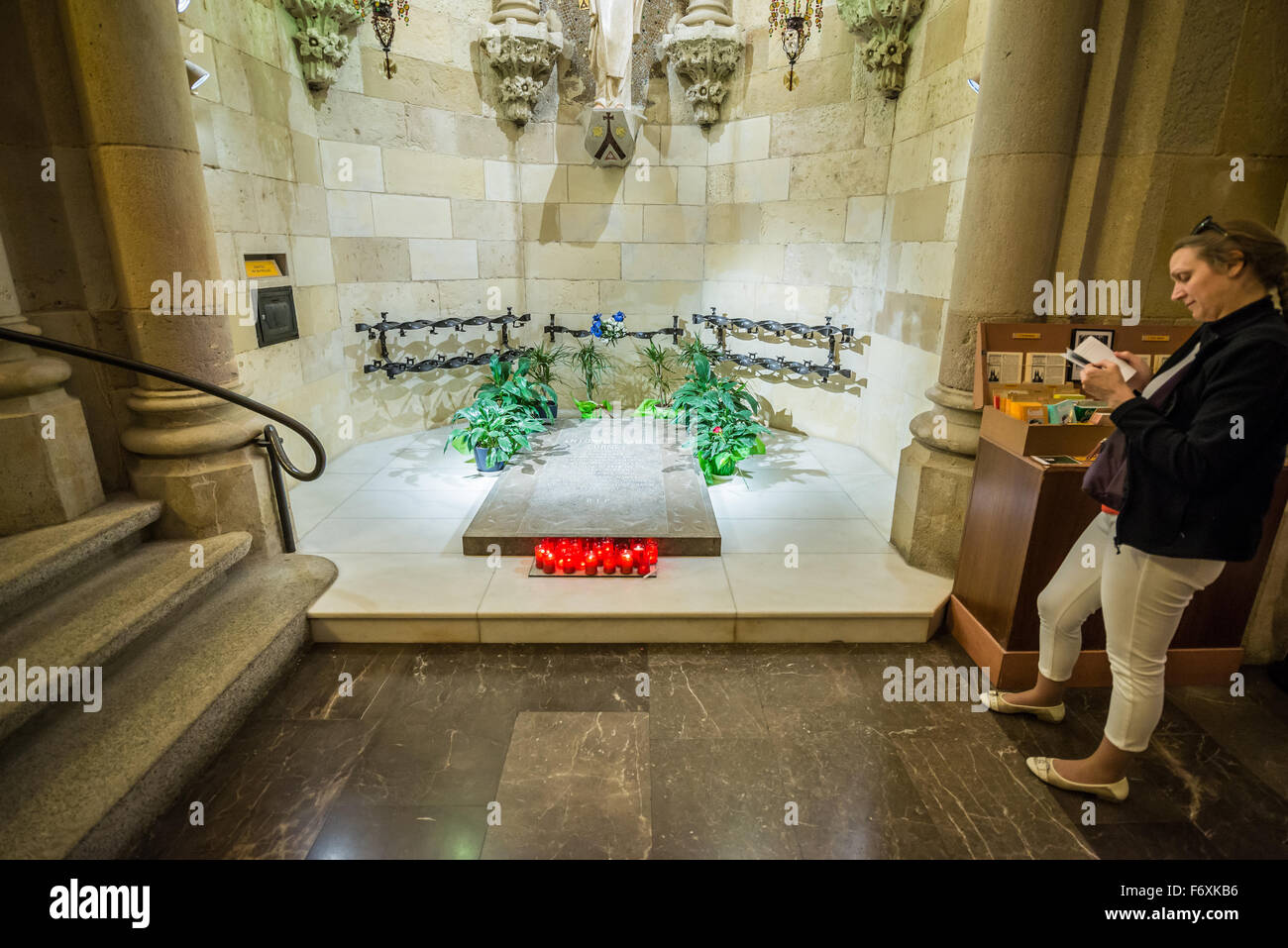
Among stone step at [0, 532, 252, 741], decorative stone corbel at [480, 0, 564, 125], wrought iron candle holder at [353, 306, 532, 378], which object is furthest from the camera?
wrought iron candle holder at [353, 306, 532, 378]

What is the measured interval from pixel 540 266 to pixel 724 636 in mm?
3947

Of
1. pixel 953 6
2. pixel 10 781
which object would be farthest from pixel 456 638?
pixel 953 6

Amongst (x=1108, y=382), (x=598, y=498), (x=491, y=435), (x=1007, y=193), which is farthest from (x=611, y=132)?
(x=1108, y=382)

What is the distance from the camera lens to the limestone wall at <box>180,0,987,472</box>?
147 inches

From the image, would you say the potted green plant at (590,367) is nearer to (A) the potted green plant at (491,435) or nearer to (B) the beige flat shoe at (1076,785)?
(A) the potted green plant at (491,435)

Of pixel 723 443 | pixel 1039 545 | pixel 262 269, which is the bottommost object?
pixel 723 443

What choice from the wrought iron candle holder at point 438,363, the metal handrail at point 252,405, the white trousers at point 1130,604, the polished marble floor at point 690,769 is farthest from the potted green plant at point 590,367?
the white trousers at point 1130,604

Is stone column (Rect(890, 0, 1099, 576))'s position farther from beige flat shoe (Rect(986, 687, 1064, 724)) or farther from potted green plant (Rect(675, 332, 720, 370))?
potted green plant (Rect(675, 332, 720, 370))

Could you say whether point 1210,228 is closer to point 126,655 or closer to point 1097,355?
point 1097,355

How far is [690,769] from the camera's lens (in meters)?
2.05

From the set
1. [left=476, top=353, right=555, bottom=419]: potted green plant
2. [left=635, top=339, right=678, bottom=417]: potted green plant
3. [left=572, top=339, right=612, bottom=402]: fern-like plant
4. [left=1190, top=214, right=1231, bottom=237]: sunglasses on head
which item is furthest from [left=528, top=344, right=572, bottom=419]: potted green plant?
[left=1190, top=214, right=1231, bottom=237]: sunglasses on head

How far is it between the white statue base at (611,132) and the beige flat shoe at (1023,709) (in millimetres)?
4551

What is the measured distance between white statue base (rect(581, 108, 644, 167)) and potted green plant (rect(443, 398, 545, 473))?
2233 millimetres

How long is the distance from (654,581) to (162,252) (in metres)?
2.45
